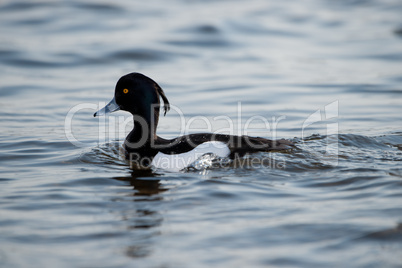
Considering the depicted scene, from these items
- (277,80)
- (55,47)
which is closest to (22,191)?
(277,80)

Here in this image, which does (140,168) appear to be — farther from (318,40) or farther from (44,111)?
(318,40)

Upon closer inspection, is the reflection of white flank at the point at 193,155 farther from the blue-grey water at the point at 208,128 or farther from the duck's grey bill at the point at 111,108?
the duck's grey bill at the point at 111,108

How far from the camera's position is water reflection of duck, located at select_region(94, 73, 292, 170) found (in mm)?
6504

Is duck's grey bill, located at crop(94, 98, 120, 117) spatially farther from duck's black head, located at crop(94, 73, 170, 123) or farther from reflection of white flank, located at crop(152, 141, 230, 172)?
reflection of white flank, located at crop(152, 141, 230, 172)

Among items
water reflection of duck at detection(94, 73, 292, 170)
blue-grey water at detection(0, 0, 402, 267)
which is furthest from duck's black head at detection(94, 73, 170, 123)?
blue-grey water at detection(0, 0, 402, 267)

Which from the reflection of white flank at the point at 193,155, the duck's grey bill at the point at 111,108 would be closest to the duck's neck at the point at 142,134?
the duck's grey bill at the point at 111,108

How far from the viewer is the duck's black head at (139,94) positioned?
6867 millimetres

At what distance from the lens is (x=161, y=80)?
38.8 feet

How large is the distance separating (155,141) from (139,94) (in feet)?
2.05

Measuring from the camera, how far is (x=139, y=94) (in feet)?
22.7

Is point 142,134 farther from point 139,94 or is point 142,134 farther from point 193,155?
point 193,155

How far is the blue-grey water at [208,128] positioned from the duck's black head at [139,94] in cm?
73

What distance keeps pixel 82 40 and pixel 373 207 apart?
11.1m

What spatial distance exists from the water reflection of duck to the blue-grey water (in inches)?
7.5
